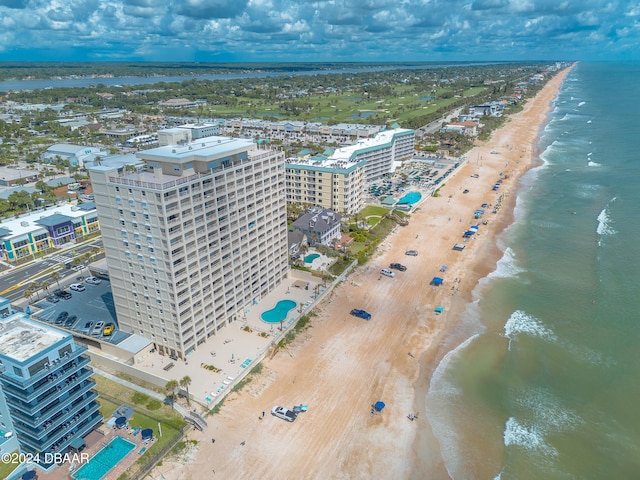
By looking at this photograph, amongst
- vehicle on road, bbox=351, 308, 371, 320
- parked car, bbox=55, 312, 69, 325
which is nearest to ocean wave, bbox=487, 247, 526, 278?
vehicle on road, bbox=351, 308, 371, 320

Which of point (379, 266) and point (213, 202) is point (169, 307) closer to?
point (213, 202)

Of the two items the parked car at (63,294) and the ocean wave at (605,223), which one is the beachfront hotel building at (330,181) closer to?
the ocean wave at (605,223)

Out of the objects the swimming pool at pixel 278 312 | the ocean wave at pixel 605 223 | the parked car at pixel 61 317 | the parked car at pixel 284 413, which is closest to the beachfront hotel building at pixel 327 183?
the swimming pool at pixel 278 312

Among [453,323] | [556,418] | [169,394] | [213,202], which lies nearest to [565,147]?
[453,323]

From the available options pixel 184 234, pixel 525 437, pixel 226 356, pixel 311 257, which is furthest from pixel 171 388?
pixel 525 437

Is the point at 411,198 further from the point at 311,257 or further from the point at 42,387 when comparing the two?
the point at 42,387

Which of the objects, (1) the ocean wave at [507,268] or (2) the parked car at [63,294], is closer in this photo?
(2) the parked car at [63,294]

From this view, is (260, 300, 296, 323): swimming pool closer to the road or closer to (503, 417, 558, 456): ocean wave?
(503, 417, 558, 456): ocean wave
